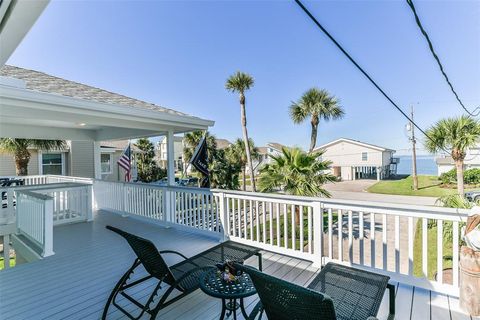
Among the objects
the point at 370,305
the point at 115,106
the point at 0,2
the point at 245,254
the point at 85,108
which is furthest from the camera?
the point at 115,106

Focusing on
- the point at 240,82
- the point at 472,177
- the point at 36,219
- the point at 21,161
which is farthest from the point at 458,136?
the point at 21,161

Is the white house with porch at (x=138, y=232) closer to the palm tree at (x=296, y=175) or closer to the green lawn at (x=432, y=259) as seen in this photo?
the green lawn at (x=432, y=259)

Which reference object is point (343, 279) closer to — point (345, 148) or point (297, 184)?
point (297, 184)

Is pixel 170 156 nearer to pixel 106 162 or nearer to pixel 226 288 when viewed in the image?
pixel 226 288

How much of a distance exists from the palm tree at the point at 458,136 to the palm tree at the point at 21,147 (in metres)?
17.7

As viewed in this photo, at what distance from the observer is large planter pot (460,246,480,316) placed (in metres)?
2.31

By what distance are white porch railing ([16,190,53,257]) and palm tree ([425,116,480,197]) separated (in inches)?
518

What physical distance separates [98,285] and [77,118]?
3.18 m

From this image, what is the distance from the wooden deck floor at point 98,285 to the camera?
2572 mm

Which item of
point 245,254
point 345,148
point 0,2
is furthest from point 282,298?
point 345,148

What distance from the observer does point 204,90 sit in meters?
22.2

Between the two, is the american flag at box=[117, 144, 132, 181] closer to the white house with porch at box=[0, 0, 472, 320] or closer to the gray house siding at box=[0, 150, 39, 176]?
the white house with porch at box=[0, 0, 472, 320]

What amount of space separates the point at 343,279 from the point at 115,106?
462 cm

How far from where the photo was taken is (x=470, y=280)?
235 centimetres
